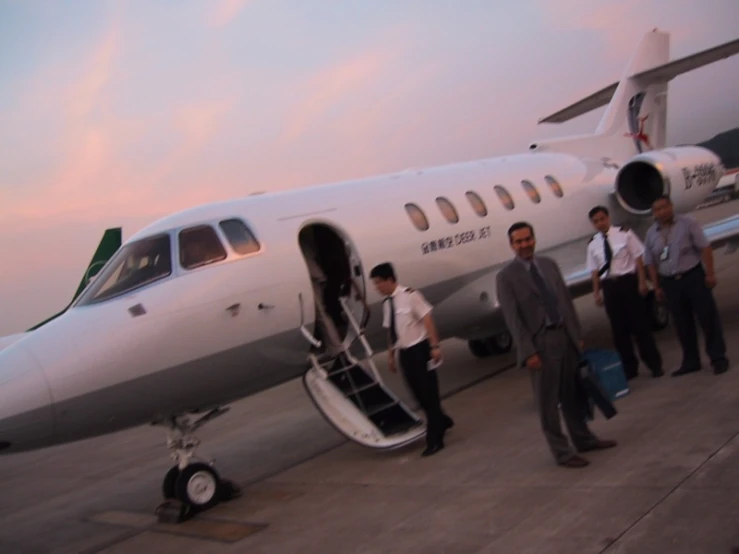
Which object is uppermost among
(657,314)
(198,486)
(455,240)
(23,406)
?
(455,240)

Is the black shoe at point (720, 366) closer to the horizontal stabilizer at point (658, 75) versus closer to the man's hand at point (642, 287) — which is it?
the man's hand at point (642, 287)

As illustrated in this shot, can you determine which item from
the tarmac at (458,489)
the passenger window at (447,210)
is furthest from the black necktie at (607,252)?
the passenger window at (447,210)

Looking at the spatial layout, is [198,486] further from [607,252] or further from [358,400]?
[607,252]

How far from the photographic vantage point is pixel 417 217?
9039 millimetres

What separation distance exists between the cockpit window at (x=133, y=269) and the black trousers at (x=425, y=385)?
2.29m

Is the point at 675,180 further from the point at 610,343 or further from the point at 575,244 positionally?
the point at 610,343

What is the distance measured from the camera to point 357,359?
812 centimetres

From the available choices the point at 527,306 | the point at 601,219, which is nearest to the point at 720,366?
the point at 601,219

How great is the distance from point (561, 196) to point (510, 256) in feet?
6.48

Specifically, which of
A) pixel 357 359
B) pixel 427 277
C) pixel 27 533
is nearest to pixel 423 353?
pixel 357 359

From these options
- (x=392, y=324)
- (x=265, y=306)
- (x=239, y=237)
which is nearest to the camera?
(x=392, y=324)

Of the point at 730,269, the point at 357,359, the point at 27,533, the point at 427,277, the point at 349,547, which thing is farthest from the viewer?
the point at 730,269

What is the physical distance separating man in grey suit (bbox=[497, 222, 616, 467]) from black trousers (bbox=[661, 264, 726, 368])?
243 cm

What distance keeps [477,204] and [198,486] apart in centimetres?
509
